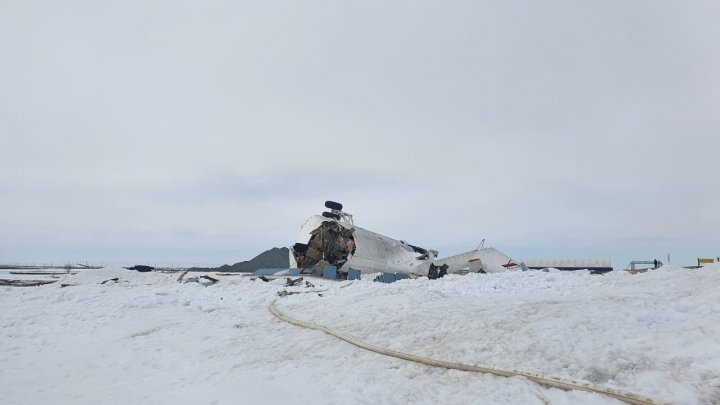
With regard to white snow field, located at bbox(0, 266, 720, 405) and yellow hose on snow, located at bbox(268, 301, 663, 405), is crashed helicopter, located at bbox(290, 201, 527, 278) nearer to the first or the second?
white snow field, located at bbox(0, 266, 720, 405)

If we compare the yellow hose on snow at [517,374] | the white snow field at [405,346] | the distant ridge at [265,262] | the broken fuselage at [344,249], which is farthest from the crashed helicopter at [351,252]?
the distant ridge at [265,262]

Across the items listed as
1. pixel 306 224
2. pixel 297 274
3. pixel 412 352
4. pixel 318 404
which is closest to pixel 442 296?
pixel 412 352

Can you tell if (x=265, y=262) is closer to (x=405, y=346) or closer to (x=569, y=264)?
(x=569, y=264)

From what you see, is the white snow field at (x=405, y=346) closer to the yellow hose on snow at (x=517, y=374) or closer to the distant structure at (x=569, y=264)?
the yellow hose on snow at (x=517, y=374)

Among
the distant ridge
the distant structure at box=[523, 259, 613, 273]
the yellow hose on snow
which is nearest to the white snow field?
the yellow hose on snow

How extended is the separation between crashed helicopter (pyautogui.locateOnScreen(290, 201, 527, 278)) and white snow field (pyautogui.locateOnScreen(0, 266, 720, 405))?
54.4 ft

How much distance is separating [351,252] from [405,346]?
24431mm

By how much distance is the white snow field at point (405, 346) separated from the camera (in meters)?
5.88

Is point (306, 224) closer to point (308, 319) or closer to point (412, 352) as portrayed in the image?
point (308, 319)

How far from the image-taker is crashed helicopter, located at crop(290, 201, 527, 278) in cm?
3058

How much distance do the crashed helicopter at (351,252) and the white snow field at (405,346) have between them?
652 inches

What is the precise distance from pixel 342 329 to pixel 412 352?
2673 mm

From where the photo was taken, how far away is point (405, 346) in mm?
8070

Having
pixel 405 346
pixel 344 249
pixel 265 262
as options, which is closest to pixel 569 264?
pixel 344 249
